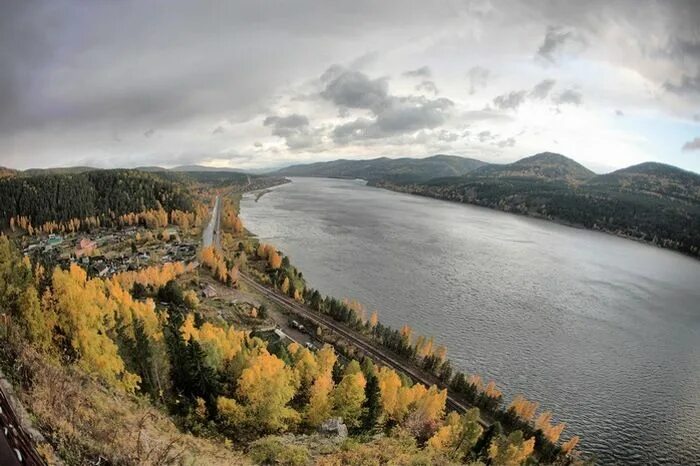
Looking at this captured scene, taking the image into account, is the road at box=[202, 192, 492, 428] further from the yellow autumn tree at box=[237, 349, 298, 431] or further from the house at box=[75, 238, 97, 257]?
the house at box=[75, 238, 97, 257]

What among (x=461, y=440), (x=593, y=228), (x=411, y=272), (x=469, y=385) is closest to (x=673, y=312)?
(x=411, y=272)

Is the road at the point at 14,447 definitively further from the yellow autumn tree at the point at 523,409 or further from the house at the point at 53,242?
the house at the point at 53,242

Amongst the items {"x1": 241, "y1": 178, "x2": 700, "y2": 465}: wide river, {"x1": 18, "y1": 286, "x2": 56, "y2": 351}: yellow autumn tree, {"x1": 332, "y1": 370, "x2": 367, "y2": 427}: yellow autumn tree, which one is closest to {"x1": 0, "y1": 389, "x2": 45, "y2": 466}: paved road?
{"x1": 18, "y1": 286, "x2": 56, "y2": 351}: yellow autumn tree

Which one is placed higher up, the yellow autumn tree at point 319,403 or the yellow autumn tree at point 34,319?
the yellow autumn tree at point 34,319

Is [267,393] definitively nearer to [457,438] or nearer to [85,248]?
[457,438]

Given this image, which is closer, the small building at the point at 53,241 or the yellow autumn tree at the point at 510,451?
the yellow autumn tree at the point at 510,451

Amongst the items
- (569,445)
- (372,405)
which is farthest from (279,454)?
(569,445)

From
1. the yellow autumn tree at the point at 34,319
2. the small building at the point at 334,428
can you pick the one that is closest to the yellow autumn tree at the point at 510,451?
the small building at the point at 334,428
